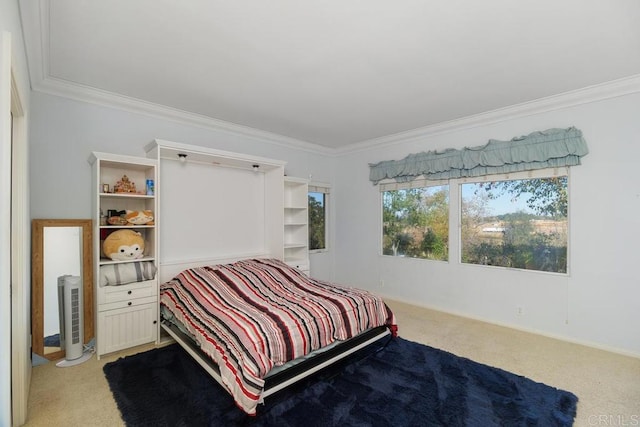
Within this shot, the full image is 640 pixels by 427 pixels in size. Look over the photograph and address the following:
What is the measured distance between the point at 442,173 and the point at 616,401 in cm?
282

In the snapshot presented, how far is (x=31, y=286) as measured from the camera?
2.67 metres

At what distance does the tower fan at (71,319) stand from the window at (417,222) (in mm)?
3971

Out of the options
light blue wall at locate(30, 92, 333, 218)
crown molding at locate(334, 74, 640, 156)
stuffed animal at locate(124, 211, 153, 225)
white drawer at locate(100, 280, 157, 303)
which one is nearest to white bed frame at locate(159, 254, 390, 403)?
white drawer at locate(100, 280, 157, 303)

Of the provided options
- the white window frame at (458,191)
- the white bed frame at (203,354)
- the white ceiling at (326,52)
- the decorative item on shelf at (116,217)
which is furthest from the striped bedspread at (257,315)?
the white ceiling at (326,52)

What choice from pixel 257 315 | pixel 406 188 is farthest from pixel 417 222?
pixel 257 315

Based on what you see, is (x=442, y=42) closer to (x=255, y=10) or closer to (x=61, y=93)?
(x=255, y=10)

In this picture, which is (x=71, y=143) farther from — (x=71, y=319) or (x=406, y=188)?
(x=406, y=188)

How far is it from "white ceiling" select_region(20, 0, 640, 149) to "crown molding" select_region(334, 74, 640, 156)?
0.25 feet

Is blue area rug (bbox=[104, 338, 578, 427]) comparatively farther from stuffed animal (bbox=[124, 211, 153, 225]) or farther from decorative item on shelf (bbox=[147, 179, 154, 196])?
decorative item on shelf (bbox=[147, 179, 154, 196])

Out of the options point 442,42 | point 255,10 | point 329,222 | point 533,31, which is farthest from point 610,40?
point 329,222

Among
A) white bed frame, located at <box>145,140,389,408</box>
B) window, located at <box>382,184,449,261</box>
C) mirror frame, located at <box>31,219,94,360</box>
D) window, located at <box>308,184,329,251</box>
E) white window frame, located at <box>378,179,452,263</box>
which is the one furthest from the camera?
window, located at <box>308,184,329,251</box>

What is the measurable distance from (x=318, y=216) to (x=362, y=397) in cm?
347

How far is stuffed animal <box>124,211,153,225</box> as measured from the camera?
9.96 ft

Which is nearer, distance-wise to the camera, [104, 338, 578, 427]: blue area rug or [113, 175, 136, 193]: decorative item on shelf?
[104, 338, 578, 427]: blue area rug
